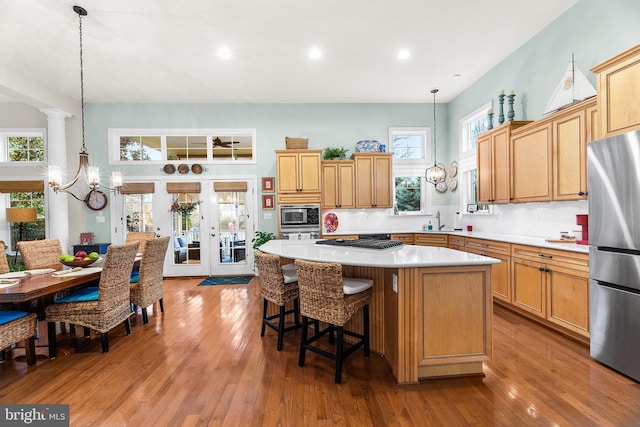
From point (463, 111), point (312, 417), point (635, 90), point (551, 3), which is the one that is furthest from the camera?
point (463, 111)

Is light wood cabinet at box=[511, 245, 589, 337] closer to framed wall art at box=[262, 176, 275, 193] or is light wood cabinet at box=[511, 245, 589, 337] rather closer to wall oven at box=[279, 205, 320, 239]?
wall oven at box=[279, 205, 320, 239]

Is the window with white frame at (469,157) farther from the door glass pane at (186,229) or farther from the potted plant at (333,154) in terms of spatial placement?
the door glass pane at (186,229)

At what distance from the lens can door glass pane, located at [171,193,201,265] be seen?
5.69 m

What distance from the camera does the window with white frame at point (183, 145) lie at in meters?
5.67

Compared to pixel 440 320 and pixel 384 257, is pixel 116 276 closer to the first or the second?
pixel 384 257

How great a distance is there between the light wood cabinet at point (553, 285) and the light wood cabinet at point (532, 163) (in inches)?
26.7

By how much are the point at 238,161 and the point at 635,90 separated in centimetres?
533

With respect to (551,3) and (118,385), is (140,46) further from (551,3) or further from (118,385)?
(551,3)

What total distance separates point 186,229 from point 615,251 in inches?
237

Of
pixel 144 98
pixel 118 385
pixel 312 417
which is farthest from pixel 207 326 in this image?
pixel 144 98

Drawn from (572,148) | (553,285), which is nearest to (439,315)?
(553,285)

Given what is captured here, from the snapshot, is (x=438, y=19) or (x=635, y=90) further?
(x=438, y=19)

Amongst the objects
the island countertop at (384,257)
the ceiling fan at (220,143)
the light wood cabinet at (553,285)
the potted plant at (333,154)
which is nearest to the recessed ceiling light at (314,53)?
the potted plant at (333,154)

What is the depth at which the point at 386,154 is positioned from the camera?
5.47 metres
